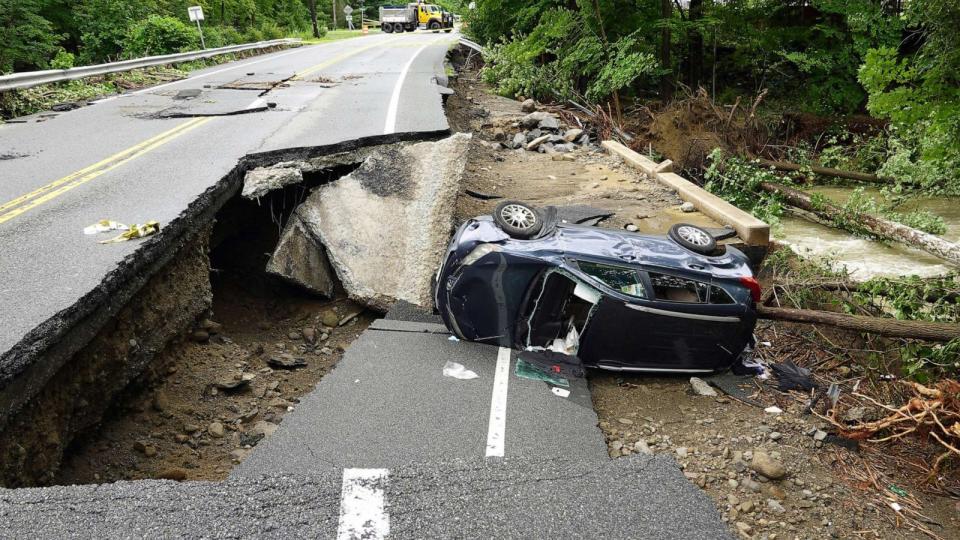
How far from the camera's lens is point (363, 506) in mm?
3232

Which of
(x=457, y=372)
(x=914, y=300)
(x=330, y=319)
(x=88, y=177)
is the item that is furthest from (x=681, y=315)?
(x=88, y=177)

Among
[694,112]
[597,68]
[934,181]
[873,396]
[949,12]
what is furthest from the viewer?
[597,68]

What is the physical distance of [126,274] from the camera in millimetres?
5371

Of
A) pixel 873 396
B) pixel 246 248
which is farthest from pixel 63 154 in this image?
pixel 873 396

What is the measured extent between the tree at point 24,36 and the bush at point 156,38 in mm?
2182

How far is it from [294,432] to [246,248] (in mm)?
5609

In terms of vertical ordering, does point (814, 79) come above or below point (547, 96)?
above

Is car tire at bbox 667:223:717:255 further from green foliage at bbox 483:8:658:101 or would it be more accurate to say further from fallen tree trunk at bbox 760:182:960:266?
green foliage at bbox 483:8:658:101

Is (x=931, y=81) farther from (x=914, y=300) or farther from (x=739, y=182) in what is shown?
(x=739, y=182)

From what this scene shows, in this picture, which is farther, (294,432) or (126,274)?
→ (126,274)

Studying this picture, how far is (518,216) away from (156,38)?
19.9m

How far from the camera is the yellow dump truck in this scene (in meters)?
51.8

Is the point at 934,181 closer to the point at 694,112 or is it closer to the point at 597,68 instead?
the point at 694,112

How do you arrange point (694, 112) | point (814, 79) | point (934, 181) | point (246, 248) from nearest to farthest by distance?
point (246, 248) → point (934, 181) → point (694, 112) → point (814, 79)
